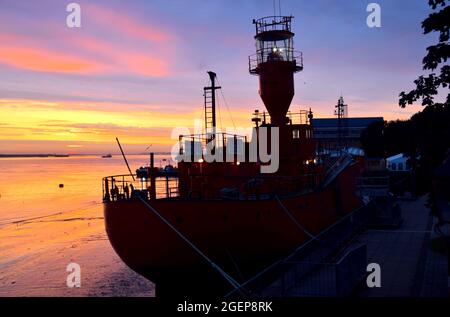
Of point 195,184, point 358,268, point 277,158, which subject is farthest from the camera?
point 277,158

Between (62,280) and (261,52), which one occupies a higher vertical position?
(261,52)

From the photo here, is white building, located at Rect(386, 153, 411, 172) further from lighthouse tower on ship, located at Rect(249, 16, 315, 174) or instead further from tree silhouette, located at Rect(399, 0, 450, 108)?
tree silhouette, located at Rect(399, 0, 450, 108)

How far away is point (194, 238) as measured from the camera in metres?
17.6

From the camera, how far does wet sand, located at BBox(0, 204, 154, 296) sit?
81.1 feet

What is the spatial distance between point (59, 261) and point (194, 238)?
17749 millimetres

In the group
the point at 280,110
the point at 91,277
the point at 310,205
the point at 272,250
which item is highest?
the point at 280,110

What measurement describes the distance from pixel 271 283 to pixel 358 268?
269 centimetres

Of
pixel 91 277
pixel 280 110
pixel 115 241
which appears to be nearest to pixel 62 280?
pixel 91 277

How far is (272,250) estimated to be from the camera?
19.7 meters

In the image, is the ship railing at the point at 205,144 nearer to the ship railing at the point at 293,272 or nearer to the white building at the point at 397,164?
the ship railing at the point at 293,272

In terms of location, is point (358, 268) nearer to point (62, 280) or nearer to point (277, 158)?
point (277, 158)

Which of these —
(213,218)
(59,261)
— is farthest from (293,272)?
(59,261)

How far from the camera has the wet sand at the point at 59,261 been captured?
81.1 feet

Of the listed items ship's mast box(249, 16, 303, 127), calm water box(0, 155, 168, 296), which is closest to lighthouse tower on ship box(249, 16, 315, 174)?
ship's mast box(249, 16, 303, 127)
